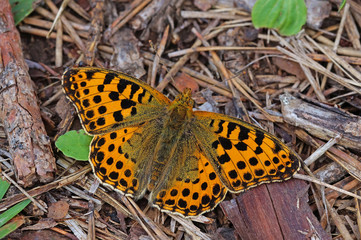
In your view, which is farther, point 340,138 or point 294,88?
point 294,88

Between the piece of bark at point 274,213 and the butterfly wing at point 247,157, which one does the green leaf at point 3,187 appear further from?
the piece of bark at point 274,213

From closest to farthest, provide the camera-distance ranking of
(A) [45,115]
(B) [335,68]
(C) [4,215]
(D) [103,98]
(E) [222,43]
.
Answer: (C) [4,215] → (D) [103,98] → (A) [45,115] → (B) [335,68] → (E) [222,43]

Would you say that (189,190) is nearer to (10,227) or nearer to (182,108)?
(182,108)

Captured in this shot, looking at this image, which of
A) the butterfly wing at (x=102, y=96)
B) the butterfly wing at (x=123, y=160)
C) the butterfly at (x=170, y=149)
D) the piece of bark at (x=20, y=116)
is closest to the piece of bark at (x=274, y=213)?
the butterfly at (x=170, y=149)

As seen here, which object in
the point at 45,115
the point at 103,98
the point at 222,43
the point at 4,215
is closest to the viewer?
the point at 4,215

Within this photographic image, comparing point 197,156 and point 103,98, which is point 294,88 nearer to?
point 197,156

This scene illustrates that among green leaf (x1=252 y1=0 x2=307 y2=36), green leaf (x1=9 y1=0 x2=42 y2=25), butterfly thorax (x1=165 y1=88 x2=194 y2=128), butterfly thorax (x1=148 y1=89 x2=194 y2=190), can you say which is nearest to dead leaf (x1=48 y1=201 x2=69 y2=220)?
butterfly thorax (x1=148 y1=89 x2=194 y2=190)

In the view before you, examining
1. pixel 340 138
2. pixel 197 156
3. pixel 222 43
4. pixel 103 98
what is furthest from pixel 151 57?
pixel 340 138

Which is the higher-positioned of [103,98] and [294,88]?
[103,98]
